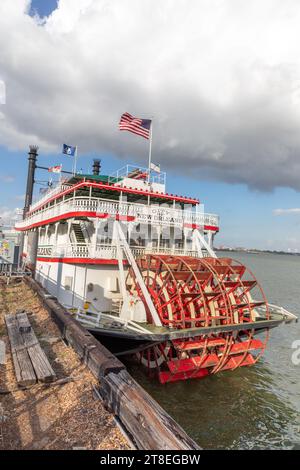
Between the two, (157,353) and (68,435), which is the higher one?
(68,435)

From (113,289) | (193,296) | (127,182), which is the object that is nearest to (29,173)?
(127,182)

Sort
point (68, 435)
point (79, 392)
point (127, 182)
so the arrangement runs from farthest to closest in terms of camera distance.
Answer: point (127, 182), point (79, 392), point (68, 435)

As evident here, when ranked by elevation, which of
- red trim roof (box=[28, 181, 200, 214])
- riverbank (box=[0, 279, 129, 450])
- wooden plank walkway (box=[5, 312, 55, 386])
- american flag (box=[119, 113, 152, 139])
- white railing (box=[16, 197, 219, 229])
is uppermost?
american flag (box=[119, 113, 152, 139])

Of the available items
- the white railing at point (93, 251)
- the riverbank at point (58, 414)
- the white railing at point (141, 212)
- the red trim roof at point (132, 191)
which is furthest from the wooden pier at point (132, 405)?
the red trim roof at point (132, 191)

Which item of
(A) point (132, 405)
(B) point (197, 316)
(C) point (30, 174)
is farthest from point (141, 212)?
(C) point (30, 174)

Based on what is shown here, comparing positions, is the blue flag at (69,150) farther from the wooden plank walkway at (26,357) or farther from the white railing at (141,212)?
the wooden plank walkway at (26,357)

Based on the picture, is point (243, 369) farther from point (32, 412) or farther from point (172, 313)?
point (32, 412)

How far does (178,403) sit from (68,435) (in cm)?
592

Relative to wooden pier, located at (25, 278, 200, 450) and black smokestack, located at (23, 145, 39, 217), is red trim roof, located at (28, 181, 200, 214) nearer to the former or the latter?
wooden pier, located at (25, 278, 200, 450)

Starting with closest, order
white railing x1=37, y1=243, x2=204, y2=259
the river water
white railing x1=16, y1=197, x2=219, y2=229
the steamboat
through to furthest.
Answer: the river water < the steamboat < white railing x1=37, y1=243, x2=204, y2=259 < white railing x1=16, y1=197, x2=219, y2=229

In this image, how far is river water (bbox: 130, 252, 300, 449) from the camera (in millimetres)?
7441

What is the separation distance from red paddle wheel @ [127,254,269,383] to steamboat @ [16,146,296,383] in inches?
1.4

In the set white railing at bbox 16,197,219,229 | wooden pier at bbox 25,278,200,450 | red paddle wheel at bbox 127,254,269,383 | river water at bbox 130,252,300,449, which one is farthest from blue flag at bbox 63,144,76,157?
wooden pier at bbox 25,278,200,450
